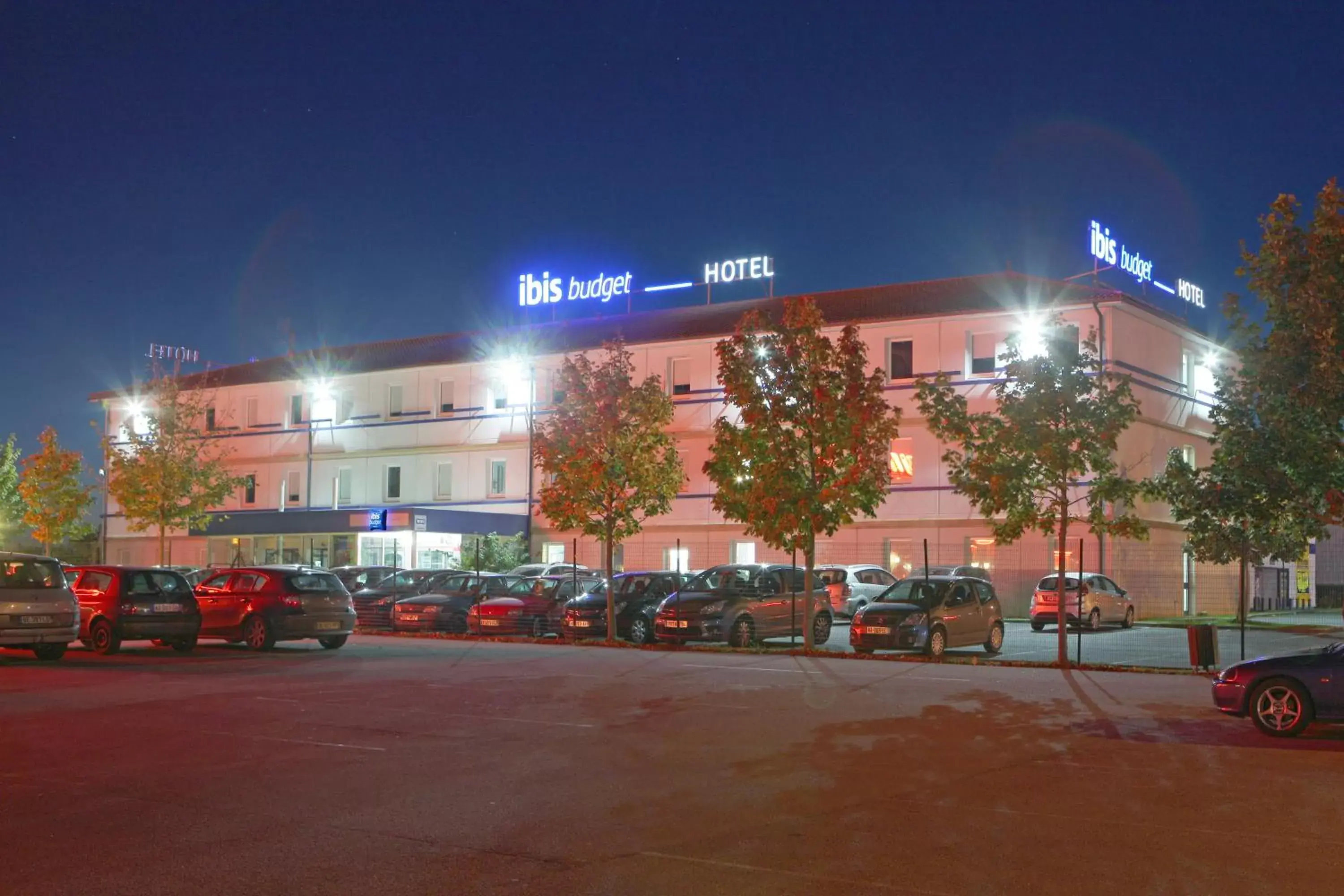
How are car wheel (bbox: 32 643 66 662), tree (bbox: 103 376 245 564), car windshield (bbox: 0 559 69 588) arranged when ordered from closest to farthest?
car windshield (bbox: 0 559 69 588) → car wheel (bbox: 32 643 66 662) → tree (bbox: 103 376 245 564)

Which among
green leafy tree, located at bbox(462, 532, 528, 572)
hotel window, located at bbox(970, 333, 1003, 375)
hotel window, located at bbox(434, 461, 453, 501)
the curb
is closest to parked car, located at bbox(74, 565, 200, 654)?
the curb

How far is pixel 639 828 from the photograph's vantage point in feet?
28.1

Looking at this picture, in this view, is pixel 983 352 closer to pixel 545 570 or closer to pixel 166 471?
pixel 545 570

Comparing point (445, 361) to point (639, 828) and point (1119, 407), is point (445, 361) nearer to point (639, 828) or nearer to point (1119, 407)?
point (1119, 407)

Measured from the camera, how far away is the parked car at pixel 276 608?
80.2 feet

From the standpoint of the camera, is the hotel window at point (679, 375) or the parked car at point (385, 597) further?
the hotel window at point (679, 375)

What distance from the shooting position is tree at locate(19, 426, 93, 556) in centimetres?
5897

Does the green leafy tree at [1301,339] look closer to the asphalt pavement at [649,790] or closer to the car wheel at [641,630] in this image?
the asphalt pavement at [649,790]

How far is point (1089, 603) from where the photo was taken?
1277 inches

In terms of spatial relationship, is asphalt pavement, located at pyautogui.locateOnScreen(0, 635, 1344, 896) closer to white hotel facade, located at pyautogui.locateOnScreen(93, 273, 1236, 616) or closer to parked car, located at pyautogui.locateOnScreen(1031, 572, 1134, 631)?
parked car, located at pyautogui.locateOnScreen(1031, 572, 1134, 631)

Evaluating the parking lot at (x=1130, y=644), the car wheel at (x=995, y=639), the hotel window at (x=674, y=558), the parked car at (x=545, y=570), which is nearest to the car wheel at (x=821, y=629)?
the parking lot at (x=1130, y=644)

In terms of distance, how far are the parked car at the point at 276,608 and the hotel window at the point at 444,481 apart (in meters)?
30.9

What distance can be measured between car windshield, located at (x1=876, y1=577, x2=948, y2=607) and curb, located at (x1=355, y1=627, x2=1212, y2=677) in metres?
0.99

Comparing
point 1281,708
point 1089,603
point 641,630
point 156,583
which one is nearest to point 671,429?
point 1089,603
